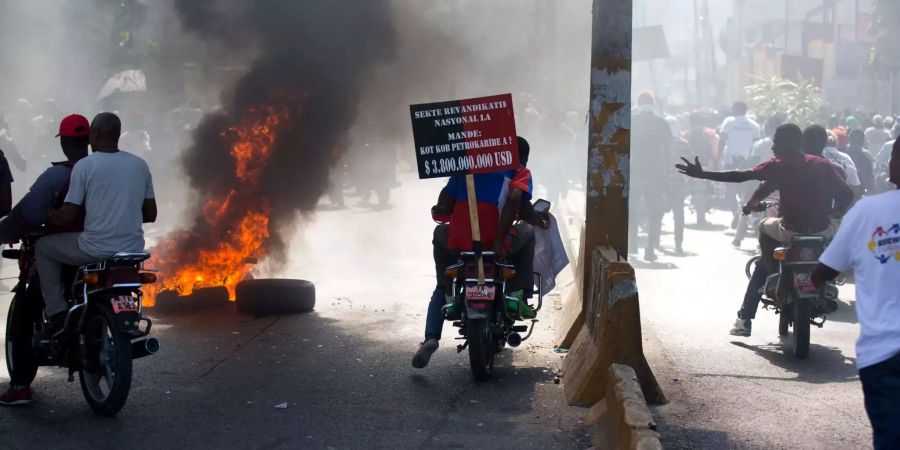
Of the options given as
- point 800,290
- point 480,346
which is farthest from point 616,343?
point 800,290

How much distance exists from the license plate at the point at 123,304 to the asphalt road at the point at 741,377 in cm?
293

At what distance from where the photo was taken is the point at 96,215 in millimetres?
6180

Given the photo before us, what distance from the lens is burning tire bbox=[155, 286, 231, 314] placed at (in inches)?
379

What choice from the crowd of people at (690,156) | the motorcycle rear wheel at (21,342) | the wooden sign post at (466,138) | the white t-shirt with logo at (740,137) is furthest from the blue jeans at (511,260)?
the white t-shirt with logo at (740,137)

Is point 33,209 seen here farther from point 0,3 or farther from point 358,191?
point 0,3

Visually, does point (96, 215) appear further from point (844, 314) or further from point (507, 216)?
point (844, 314)

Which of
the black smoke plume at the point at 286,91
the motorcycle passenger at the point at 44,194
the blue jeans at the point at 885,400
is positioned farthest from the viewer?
the black smoke plume at the point at 286,91

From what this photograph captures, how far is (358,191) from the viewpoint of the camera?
2370 centimetres

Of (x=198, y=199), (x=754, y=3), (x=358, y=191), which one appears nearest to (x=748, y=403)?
(x=198, y=199)

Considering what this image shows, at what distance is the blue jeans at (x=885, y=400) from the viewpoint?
3.86 meters

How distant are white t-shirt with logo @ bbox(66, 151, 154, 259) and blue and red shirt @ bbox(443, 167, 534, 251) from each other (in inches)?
85.5

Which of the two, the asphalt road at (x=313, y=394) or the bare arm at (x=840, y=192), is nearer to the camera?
the asphalt road at (x=313, y=394)

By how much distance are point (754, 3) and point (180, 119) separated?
4801cm

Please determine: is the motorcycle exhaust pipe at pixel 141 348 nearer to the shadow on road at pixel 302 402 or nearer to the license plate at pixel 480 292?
the shadow on road at pixel 302 402
